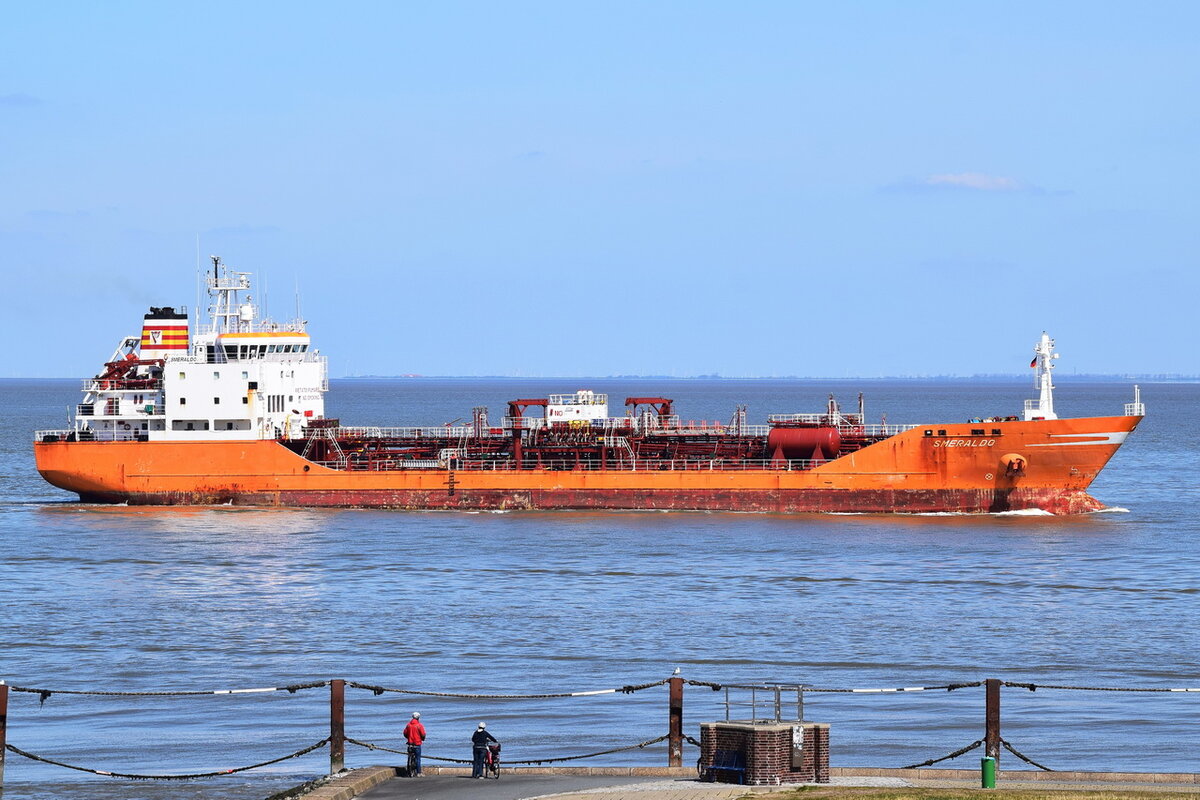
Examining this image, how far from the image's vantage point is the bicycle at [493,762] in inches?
840

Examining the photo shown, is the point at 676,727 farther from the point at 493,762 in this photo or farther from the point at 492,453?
the point at 492,453

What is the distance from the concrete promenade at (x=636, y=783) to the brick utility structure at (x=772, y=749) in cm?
19

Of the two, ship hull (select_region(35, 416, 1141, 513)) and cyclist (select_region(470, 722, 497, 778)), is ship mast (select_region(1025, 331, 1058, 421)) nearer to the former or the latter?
ship hull (select_region(35, 416, 1141, 513))

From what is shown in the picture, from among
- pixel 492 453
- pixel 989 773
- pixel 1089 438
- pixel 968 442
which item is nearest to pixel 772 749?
pixel 989 773

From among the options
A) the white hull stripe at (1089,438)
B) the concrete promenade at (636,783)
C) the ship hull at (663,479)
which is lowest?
the concrete promenade at (636,783)

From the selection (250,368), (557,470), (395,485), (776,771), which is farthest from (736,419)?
(776,771)

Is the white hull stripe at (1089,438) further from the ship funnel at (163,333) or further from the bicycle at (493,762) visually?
the bicycle at (493,762)

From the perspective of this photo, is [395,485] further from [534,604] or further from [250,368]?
[534,604]

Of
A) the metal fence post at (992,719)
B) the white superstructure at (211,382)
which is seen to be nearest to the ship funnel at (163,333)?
the white superstructure at (211,382)

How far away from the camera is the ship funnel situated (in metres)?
62.5

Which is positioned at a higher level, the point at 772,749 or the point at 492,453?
the point at 492,453

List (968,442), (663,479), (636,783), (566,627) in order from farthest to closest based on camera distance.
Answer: (663,479) < (968,442) < (566,627) < (636,783)

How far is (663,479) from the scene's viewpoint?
57.7 meters

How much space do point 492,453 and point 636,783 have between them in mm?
40254
